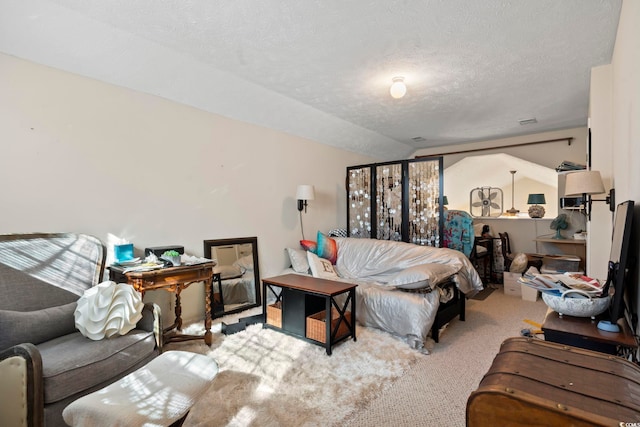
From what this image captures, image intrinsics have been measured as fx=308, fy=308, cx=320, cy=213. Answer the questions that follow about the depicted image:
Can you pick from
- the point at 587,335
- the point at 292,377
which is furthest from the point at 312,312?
the point at 587,335

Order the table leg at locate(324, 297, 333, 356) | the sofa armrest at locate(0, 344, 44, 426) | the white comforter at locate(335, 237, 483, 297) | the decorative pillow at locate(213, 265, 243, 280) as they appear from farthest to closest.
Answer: the decorative pillow at locate(213, 265, 243, 280) < the white comforter at locate(335, 237, 483, 297) < the table leg at locate(324, 297, 333, 356) < the sofa armrest at locate(0, 344, 44, 426)

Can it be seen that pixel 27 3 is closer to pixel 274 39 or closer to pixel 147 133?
pixel 147 133

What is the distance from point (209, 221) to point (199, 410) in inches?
78.0

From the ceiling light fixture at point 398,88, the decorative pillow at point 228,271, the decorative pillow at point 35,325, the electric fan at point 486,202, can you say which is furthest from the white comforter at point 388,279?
the electric fan at point 486,202

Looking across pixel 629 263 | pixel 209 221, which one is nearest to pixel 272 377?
pixel 209 221

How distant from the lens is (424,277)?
9.18 feet

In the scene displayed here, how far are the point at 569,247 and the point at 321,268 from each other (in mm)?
4065

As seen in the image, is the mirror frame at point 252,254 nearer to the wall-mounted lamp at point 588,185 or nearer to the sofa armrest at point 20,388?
the sofa armrest at point 20,388

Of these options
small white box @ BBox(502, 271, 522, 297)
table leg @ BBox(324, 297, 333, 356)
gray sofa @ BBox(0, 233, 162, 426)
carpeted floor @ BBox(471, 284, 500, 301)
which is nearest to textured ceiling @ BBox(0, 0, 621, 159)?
gray sofa @ BBox(0, 233, 162, 426)

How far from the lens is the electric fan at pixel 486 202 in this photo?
6477 millimetres

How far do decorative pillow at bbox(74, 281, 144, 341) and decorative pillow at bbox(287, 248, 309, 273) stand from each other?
222cm

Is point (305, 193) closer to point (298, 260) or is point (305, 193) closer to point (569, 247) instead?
point (298, 260)

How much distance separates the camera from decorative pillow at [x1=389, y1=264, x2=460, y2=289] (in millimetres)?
2808

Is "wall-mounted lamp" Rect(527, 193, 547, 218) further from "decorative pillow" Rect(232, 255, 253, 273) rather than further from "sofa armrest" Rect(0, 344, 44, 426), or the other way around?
"sofa armrest" Rect(0, 344, 44, 426)
